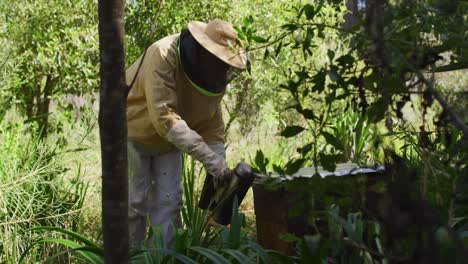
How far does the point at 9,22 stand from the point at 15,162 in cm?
239

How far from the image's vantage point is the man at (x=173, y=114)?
14.0ft

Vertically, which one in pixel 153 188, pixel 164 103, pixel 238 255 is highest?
pixel 164 103

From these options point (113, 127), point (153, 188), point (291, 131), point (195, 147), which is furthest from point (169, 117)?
point (291, 131)

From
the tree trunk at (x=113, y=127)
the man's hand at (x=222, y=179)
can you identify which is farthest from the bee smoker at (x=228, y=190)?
the tree trunk at (x=113, y=127)

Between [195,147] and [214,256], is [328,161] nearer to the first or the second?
[214,256]

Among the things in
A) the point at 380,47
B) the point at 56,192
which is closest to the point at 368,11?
the point at 380,47

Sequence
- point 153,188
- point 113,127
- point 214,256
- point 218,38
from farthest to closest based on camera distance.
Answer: point 153,188 → point 218,38 → point 214,256 → point 113,127

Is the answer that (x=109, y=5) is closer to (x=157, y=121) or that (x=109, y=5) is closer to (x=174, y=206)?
(x=157, y=121)

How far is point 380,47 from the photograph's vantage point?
130cm

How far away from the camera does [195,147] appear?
4.25 m

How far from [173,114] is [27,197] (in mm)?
943

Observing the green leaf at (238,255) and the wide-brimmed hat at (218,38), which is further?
the wide-brimmed hat at (218,38)

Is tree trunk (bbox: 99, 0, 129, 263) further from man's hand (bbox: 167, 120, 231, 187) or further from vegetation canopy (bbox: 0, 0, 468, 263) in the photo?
man's hand (bbox: 167, 120, 231, 187)

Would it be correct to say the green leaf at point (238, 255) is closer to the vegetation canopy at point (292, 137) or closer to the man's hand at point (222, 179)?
the vegetation canopy at point (292, 137)
